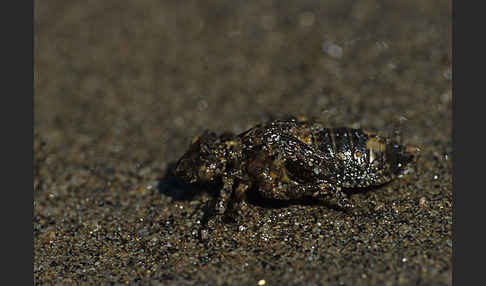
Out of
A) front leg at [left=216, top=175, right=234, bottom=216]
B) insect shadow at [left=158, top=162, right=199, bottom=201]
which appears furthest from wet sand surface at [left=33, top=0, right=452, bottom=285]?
front leg at [left=216, top=175, right=234, bottom=216]

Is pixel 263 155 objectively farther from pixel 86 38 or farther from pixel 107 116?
pixel 86 38

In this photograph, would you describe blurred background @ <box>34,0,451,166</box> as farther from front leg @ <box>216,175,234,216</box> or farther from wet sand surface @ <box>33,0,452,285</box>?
front leg @ <box>216,175,234,216</box>

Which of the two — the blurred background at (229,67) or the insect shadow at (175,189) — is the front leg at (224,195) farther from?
the blurred background at (229,67)

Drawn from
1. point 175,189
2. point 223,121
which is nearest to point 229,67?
point 223,121

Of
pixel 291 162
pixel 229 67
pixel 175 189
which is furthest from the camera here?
pixel 229 67

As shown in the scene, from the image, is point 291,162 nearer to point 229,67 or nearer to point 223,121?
point 223,121

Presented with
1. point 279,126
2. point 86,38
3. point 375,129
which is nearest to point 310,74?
point 375,129
